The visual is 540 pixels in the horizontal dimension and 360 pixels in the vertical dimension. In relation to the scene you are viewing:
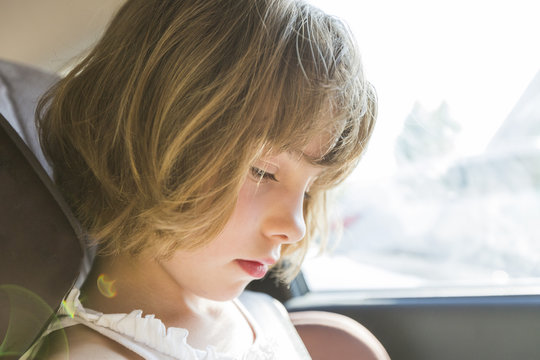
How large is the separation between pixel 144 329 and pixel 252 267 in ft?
0.65

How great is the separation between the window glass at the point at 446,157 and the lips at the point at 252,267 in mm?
385

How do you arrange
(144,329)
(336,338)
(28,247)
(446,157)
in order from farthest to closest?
(446,157)
(336,338)
(144,329)
(28,247)

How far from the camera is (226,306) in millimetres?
1051

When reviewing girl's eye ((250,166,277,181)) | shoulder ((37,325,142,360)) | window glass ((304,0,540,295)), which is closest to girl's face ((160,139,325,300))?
girl's eye ((250,166,277,181))

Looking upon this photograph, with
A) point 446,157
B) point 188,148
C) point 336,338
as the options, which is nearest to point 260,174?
point 188,148

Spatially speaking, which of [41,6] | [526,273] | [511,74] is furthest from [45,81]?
[526,273]

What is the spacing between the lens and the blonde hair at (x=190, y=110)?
0.77 m

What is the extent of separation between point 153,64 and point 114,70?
0.28ft

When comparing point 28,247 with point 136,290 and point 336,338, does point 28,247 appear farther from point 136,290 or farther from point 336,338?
point 336,338

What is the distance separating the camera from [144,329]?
32.1 inches

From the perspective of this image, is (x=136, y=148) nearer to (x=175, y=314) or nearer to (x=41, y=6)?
(x=175, y=314)

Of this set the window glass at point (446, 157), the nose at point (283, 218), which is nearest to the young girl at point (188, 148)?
the nose at point (283, 218)

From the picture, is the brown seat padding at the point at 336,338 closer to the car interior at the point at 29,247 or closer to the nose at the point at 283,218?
the nose at the point at 283,218

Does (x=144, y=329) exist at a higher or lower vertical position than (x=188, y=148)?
lower
